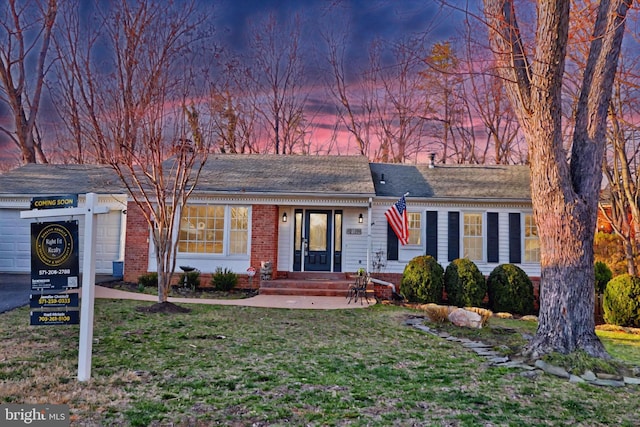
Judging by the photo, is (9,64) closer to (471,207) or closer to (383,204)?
(383,204)

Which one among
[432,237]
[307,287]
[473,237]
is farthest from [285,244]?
[473,237]

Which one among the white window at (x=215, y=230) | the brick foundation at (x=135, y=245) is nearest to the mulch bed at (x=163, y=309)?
the white window at (x=215, y=230)

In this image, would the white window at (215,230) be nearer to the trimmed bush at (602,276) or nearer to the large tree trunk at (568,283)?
the large tree trunk at (568,283)

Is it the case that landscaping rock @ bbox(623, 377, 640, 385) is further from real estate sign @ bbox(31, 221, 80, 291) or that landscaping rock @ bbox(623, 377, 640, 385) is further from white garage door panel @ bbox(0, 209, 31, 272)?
white garage door panel @ bbox(0, 209, 31, 272)

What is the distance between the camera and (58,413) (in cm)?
351

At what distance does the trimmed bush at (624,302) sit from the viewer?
10102 mm

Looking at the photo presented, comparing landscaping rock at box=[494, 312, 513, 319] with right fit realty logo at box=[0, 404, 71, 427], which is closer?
right fit realty logo at box=[0, 404, 71, 427]

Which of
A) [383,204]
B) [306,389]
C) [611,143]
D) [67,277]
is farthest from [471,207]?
[67,277]

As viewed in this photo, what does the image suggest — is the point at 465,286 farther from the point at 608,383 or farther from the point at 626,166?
the point at 608,383

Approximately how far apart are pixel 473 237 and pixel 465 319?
5.82 metres

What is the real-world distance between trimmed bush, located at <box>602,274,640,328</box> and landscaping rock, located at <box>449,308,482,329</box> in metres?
4.61

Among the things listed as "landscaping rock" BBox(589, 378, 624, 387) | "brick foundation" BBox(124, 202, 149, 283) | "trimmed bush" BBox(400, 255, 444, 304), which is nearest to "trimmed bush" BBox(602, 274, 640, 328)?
"trimmed bush" BBox(400, 255, 444, 304)

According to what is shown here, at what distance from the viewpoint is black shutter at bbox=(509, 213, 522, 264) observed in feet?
44.0

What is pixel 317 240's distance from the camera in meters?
13.7
